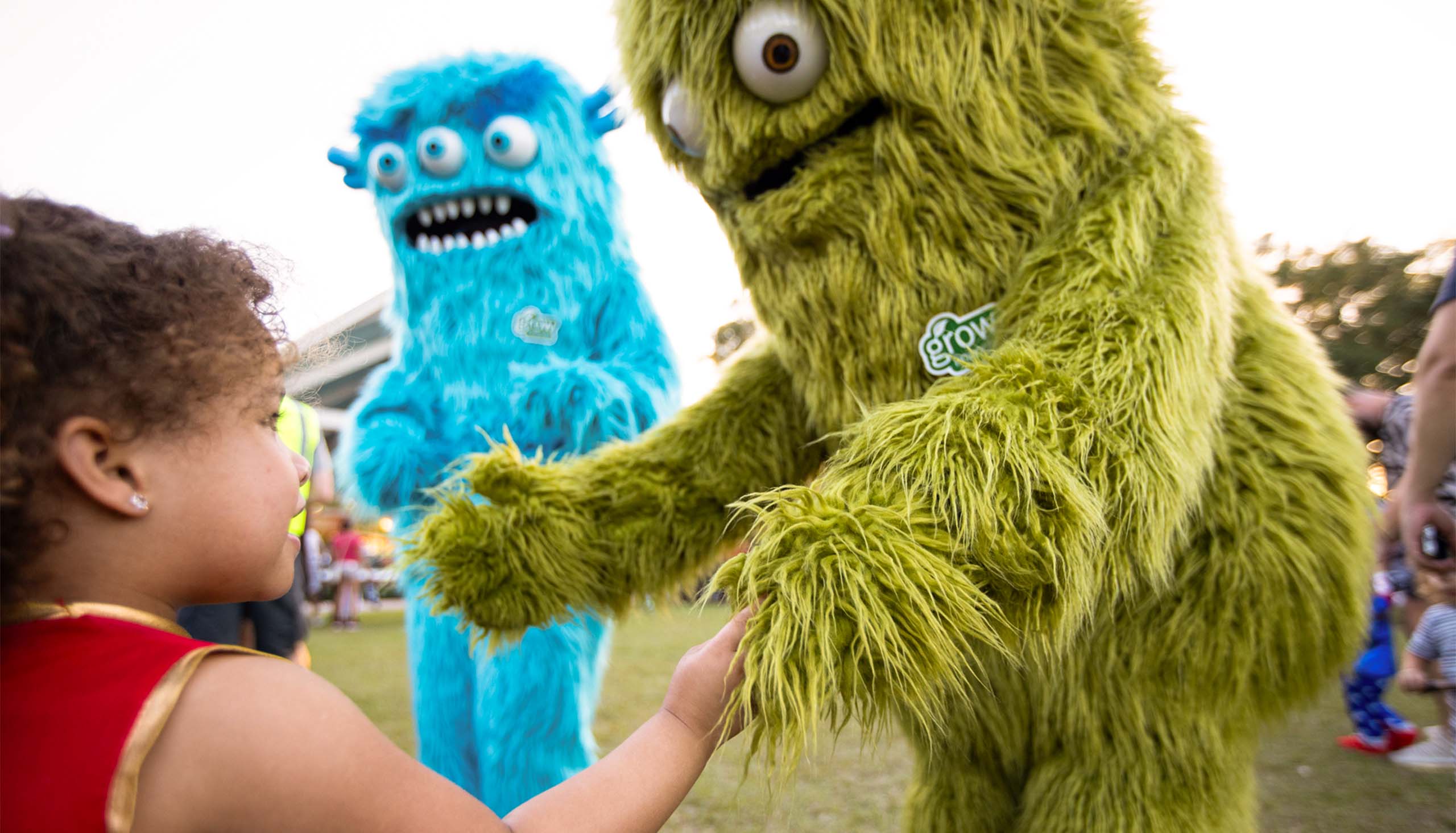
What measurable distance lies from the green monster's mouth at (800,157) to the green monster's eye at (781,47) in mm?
76

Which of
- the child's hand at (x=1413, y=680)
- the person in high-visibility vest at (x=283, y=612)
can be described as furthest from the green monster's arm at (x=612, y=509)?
the child's hand at (x=1413, y=680)

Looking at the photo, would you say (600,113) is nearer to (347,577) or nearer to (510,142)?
(510,142)

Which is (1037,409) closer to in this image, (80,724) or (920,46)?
(920,46)

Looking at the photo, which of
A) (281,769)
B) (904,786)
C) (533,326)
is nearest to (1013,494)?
(281,769)

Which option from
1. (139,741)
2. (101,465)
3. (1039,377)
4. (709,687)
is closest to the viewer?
(139,741)

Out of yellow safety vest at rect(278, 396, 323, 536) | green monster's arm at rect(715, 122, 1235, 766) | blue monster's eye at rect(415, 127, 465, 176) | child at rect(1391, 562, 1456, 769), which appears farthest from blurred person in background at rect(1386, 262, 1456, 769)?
yellow safety vest at rect(278, 396, 323, 536)

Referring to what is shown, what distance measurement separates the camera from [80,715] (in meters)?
0.60

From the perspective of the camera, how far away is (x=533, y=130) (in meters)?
2.45

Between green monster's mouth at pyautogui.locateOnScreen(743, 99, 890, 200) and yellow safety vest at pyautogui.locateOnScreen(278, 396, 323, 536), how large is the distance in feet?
4.68

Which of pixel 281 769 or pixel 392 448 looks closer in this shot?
pixel 281 769

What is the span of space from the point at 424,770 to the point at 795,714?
34cm

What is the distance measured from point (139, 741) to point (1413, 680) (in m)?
3.21

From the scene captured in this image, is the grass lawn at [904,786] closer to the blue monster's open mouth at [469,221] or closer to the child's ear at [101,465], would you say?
the child's ear at [101,465]

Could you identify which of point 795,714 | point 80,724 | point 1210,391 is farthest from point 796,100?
point 80,724
